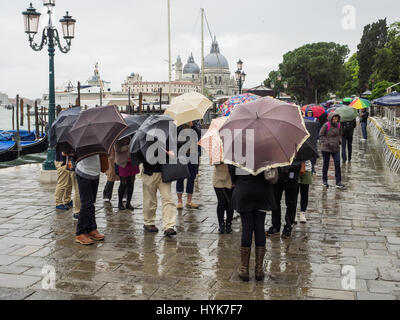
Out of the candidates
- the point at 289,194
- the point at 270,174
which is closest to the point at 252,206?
the point at 270,174

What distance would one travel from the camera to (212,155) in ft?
18.6

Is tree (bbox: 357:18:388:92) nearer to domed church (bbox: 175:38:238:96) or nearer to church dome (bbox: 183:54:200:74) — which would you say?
domed church (bbox: 175:38:238:96)

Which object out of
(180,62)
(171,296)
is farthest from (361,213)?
(180,62)

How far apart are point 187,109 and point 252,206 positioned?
266 centimetres

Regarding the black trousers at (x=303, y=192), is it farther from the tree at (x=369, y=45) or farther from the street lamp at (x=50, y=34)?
the tree at (x=369, y=45)

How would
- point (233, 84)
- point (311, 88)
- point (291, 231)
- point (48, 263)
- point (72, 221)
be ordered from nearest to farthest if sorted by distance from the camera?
point (48, 263)
point (291, 231)
point (72, 221)
point (311, 88)
point (233, 84)

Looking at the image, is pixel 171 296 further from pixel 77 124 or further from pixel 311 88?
pixel 311 88

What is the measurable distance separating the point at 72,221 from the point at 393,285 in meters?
4.29

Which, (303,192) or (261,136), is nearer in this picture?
(261,136)

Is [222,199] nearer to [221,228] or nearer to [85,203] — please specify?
[221,228]

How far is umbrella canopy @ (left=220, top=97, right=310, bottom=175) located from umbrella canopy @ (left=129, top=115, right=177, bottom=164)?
1508mm
